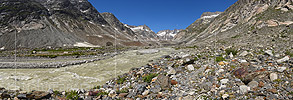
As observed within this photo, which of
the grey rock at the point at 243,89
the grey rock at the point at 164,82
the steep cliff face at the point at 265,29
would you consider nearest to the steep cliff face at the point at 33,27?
the steep cliff face at the point at 265,29

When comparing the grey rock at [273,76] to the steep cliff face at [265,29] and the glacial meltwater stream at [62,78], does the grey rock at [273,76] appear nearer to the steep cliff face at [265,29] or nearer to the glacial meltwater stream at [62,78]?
the glacial meltwater stream at [62,78]

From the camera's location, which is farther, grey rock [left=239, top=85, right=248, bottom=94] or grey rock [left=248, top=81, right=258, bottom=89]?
grey rock [left=248, top=81, right=258, bottom=89]

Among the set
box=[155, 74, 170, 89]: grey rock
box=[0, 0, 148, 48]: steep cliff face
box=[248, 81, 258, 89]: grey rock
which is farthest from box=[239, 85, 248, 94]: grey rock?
box=[0, 0, 148, 48]: steep cliff face

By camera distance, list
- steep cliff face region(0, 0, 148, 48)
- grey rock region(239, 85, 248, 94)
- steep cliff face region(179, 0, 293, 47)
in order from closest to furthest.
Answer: grey rock region(239, 85, 248, 94) < steep cliff face region(179, 0, 293, 47) < steep cliff face region(0, 0, 148, 48)

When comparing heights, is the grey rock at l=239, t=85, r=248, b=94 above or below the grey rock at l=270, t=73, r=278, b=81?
below

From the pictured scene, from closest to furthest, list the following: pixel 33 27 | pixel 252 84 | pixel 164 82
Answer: pixel 252 84 → pixel 164 82 → pixel 33 27

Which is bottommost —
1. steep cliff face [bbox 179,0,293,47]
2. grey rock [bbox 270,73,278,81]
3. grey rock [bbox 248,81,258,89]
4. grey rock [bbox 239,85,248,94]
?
grey rock [bbox 239,85,248,94]

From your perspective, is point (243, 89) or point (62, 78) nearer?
point (243, 89)

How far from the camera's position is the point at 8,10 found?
99.4 m

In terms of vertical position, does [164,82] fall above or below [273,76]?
below

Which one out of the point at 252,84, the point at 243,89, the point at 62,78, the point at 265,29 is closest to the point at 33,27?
the point at 62,78

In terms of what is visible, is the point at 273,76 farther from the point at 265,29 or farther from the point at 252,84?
the point at 265,29

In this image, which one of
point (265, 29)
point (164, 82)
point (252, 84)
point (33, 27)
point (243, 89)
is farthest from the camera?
point (33, 27)

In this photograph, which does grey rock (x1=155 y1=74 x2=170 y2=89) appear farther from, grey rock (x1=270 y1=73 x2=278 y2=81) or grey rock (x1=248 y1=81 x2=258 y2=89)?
grey rock (x1=270 y1=73 x2=278 y2=81)
